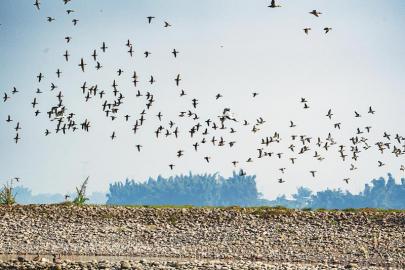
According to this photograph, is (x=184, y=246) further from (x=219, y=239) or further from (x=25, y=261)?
(x=25, y=261)

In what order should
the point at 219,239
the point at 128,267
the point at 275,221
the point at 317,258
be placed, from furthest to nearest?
the point at 275,221 < the point at 219,239 < the point at 317,258 < the point at 128,267

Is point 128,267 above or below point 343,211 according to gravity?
below

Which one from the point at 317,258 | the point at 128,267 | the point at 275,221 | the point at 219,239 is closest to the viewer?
the point at 128,267

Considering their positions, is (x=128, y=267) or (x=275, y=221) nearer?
(x=128, y=267)

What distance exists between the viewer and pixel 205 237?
4034 centimetres

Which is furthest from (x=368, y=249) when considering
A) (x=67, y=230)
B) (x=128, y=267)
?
(x=67, y=230)

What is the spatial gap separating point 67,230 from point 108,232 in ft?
8.15

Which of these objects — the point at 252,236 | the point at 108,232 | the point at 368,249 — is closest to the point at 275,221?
the point at 252,236

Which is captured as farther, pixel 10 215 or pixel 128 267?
pixel 10 215

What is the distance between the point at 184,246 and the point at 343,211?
42.8 feet

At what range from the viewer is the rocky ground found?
35.2 metres

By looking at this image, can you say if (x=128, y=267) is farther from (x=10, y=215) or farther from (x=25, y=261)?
(x=10, y=215)

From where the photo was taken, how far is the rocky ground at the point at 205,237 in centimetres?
3516

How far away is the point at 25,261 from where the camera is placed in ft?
103
